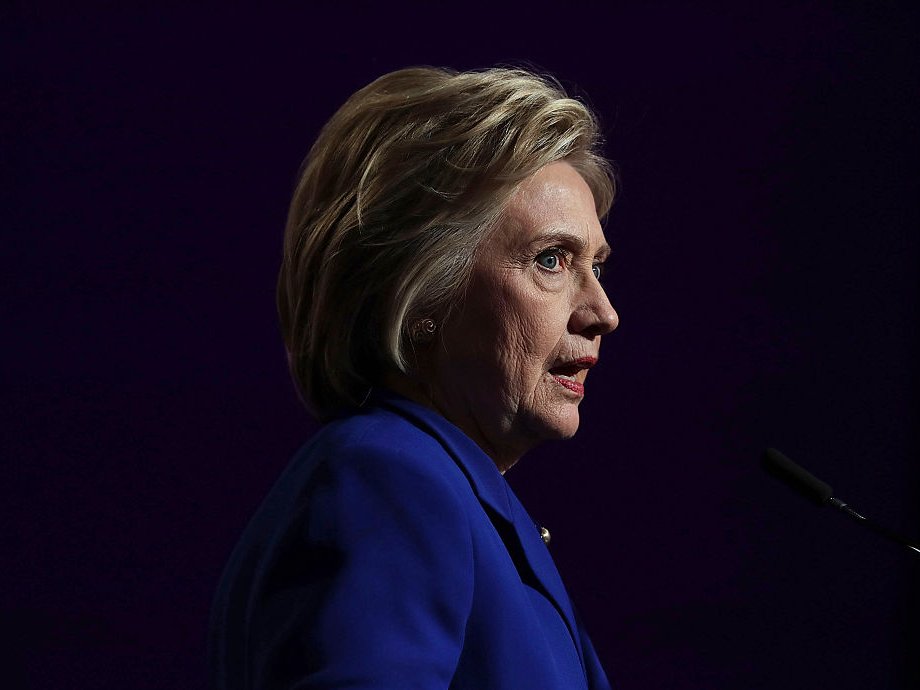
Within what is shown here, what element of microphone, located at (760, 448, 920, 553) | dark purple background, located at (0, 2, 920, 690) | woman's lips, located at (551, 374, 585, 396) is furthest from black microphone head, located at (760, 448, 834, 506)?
dark purple background, located at (0, 2, 920, 690)

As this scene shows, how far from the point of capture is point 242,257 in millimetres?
2033

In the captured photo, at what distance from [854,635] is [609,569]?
45cm

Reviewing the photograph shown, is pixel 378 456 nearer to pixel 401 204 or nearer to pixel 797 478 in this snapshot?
pixel 401 204

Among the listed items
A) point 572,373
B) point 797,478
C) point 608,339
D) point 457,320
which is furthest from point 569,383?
point 608,339

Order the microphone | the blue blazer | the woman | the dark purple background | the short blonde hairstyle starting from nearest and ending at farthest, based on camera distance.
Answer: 1. the blue blazer
2. the woman
3. the short blonde hairstyle
4. the microphone
5. the dark purple background

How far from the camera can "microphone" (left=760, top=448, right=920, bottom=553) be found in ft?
3.70

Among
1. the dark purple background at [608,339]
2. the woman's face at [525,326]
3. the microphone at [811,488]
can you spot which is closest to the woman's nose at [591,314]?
the woman's face at [525,326]

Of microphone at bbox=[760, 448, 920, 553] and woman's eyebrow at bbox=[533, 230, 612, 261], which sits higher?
woman's eyebrow at bbox=[533, 230, 612, 261]

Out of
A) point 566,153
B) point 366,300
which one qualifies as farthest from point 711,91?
point 366,300

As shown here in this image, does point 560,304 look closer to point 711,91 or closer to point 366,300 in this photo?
point 366,300

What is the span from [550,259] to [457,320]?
96 millimetres

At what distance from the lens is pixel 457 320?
3.44 ft

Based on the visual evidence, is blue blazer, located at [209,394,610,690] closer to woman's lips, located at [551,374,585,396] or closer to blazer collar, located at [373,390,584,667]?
blazer collar, located at [373,390,584,667]

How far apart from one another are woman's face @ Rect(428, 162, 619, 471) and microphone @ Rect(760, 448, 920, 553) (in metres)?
0.24
